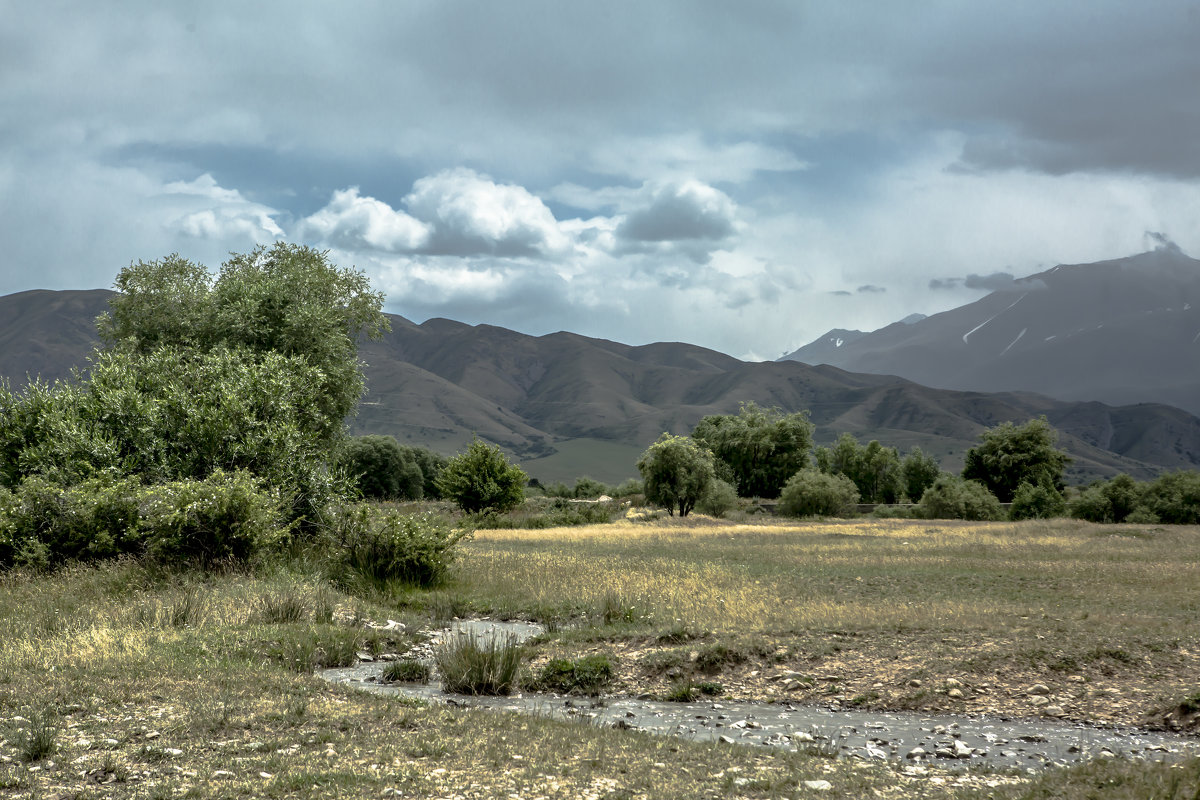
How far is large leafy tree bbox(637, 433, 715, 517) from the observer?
230ft

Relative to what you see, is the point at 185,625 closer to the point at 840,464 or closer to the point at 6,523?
the point at 6,523

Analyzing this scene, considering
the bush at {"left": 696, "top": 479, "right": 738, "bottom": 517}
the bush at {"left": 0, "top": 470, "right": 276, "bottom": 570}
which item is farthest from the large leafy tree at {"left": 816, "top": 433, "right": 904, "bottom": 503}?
the bush at {"left": 0, "top": 470, "right": 276, "bottom": 570}

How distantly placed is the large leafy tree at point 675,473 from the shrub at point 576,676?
5566cm

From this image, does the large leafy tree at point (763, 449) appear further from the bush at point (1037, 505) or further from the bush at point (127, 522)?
the bush at point (127, 522)

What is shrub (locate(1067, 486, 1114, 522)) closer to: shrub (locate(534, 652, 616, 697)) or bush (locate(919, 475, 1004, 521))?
bush (locate(919, 475, 1004, 521))

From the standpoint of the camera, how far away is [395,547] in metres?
23.3

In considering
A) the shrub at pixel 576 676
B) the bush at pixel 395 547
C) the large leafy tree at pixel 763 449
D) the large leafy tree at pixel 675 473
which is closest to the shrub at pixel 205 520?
the bush at pixel 395 547

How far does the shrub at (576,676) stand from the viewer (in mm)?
13992

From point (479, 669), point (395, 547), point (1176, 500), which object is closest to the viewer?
point (479, 669)

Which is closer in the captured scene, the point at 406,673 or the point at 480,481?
the point at 406,673

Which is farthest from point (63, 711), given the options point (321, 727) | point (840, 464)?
point (840, 464)

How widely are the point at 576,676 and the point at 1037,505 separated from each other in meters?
70.8

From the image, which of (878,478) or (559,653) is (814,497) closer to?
(878,478)

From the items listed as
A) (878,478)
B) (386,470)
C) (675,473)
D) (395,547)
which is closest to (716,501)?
(675,473)
